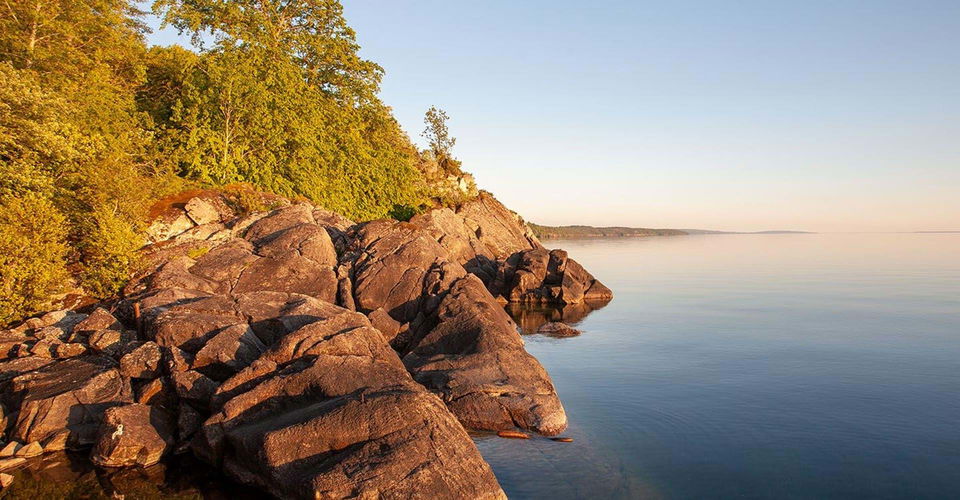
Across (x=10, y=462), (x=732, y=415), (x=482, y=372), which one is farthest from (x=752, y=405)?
(x=10, y=462)

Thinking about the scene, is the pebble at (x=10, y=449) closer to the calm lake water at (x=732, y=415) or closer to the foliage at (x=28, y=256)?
the calm lake water at (x=732, y=415)

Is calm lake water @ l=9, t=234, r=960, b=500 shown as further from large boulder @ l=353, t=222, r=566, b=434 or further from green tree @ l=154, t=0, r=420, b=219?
green tree @ l=154, t=0, r=420, b=219

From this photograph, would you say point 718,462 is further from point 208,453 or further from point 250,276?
point 250,276

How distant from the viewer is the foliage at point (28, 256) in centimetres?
2098

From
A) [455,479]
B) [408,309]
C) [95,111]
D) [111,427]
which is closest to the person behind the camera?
[455,479]

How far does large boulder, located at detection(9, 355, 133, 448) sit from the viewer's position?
1581 cm

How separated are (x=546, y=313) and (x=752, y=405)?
2385 cm

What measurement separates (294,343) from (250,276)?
10391 mm

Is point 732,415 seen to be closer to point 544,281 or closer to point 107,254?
point 107,254

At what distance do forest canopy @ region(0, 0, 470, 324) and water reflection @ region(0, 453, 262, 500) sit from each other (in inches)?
364

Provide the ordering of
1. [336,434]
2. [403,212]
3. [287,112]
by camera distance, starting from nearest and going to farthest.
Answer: [336,434] → [287,112] → [403,212]

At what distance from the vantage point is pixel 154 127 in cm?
3662

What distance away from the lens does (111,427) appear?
1512cm

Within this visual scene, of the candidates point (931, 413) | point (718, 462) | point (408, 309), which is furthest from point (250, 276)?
point (931, 413)
